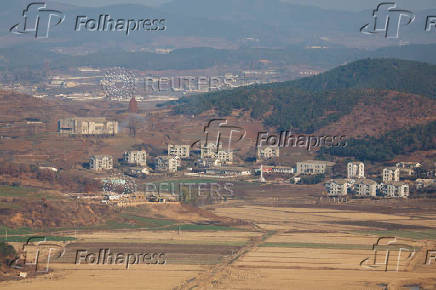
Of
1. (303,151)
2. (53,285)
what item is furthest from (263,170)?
(53,285)

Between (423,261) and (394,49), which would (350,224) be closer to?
(423,261)

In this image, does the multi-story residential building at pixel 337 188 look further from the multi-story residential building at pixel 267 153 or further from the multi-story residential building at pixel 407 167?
the multi-story residential building at pixel 267 153
